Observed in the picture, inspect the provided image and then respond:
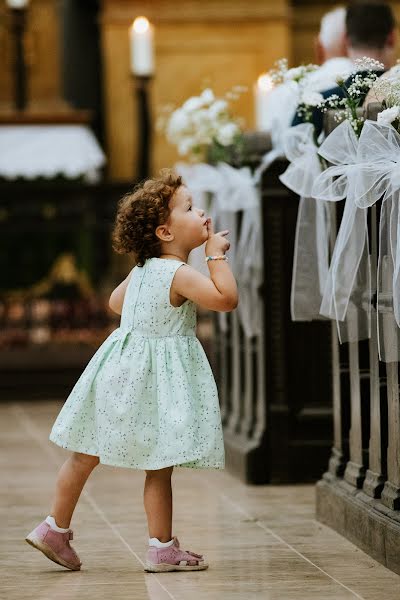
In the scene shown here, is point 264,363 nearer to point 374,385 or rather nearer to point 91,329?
point 374,385

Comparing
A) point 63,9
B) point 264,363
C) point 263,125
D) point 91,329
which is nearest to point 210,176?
point 263,125

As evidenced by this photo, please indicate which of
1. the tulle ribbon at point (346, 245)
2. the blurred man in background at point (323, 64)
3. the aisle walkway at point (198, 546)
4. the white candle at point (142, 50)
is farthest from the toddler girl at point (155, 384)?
the white candle at point (142, 50)

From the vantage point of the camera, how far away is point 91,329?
972cm

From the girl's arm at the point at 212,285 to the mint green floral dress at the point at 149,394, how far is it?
0.04 metres

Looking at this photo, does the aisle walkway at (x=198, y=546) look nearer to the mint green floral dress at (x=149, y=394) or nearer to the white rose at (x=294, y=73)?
the mint green floral dress at (x=149, y=394)

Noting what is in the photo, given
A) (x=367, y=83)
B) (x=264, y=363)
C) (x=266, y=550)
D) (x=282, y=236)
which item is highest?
(x=367, y=83)

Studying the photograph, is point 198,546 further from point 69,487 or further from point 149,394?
point 149,394

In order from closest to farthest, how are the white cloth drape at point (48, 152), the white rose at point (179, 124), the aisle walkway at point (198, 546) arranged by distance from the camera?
the aisle walkway at point (198, 546)
the white rose at point (179, 124)
the white cloth drape at point (48, 152)

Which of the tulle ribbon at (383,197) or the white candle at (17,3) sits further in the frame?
the white candle at (17,3)

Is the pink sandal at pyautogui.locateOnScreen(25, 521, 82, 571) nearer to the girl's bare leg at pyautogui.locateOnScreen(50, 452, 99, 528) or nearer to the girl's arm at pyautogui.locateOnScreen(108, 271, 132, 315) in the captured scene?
the girl's bare leg at pyautogui.locateOnScreen(50, 452, 99, 528)

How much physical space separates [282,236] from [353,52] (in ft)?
2.91

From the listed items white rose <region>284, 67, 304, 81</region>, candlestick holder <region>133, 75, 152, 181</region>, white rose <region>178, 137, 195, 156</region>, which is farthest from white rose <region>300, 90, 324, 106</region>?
candlestick holder <region>133, 75, 152, 181</region>

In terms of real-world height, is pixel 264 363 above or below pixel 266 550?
above

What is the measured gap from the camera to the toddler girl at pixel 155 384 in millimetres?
4211
